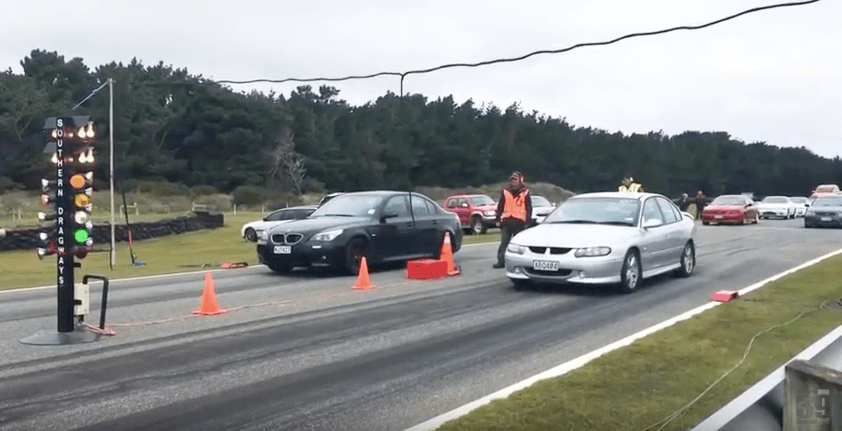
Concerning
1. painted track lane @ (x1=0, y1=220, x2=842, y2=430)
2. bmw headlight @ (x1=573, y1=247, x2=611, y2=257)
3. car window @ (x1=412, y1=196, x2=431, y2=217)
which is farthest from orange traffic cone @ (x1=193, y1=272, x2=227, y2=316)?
car window @ (x1=412, y1=196, x2=431, y2=217)

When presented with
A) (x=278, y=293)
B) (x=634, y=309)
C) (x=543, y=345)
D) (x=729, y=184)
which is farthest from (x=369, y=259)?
(x=729, y=184)

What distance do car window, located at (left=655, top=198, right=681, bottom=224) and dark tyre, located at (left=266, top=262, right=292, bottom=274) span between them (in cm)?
627

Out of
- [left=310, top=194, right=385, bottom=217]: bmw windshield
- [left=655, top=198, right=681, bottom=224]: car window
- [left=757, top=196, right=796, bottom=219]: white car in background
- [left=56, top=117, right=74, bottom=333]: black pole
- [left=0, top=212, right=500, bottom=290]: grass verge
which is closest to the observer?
[left=56, top=117, right=74, bottom=333]: black pole

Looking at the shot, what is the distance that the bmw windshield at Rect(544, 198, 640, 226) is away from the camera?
43.5 feet

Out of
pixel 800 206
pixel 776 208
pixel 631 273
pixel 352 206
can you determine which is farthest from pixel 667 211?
pixel 800 206

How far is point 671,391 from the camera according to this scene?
251 inches

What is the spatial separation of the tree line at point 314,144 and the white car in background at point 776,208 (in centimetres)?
2701

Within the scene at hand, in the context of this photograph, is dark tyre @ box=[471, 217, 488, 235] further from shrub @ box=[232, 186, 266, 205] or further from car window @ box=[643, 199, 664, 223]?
shrub @ box=[232, 186, 266, 205]

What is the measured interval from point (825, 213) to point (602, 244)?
2493 cm

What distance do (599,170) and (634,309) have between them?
69.5 m

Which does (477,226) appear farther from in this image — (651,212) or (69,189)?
(69,189)

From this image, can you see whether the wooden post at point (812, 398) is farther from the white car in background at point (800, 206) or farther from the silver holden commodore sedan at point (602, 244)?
the white car in background at point (800, 206)

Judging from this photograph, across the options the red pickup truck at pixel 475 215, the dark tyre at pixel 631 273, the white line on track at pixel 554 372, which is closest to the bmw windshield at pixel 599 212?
the dark tyre at pixel 631 273

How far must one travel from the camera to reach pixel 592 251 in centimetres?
1217
